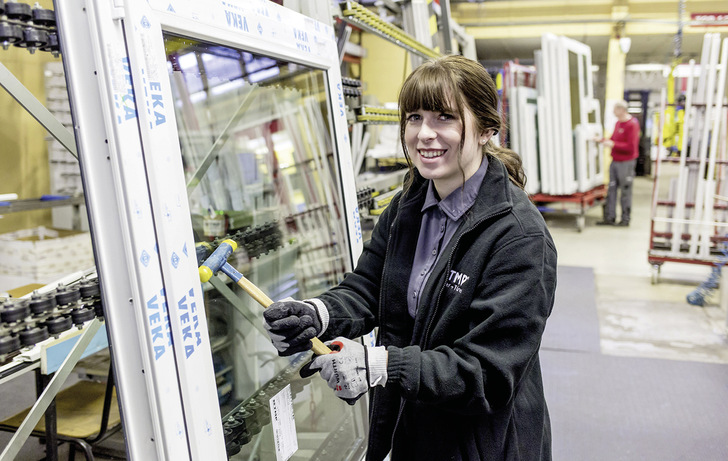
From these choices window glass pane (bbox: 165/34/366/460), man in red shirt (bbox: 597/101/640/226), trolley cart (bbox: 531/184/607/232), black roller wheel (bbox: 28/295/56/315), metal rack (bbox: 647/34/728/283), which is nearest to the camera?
black roller wheel (bbox: 28/295/56/315)

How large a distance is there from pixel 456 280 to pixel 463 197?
22cm

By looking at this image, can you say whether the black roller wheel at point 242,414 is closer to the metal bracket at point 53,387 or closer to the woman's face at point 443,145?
the metal bracket at point 53,387

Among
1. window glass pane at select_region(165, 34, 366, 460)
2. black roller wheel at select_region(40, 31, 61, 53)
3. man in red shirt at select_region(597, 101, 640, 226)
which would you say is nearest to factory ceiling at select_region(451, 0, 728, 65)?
man in red shirt at select_region(597, 101, 640, 226)

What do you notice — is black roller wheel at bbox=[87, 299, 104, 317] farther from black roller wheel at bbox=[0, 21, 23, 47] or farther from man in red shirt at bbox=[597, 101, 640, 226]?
man in red shirt at bbox=[597, 101, 640, 226]

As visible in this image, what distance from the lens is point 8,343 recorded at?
3.53 feet

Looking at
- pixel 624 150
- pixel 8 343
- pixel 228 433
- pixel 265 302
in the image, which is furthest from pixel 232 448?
pixel 624 150

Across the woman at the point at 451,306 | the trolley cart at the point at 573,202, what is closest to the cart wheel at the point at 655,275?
the trolley cart at the point at 573,202

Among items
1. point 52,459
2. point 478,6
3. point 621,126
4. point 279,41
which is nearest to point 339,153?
point 279,41

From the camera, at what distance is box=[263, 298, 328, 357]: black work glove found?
1.32 m

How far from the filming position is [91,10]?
1.04m

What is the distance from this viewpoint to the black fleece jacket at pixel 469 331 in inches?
47.4

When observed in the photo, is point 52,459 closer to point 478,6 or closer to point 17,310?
point 17,310

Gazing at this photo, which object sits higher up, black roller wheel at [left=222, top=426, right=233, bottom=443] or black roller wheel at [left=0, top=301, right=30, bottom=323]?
black roller wheel at [left=0, top=301, right=30, bottom=323]

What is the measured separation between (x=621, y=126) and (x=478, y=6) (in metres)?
5.32
